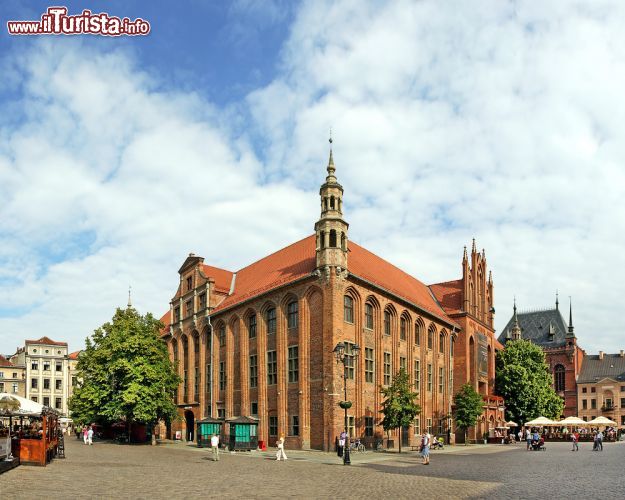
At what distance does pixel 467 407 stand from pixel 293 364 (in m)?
20.0

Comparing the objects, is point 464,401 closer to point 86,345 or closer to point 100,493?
point 86,345

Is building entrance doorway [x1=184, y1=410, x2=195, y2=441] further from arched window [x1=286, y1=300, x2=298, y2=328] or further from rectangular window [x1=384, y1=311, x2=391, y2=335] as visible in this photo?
rectangular window [x1=384, y1=311, x2=391, y2=335]

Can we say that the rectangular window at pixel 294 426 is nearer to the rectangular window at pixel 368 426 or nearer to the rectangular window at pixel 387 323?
the rectangular window at pixel 368 426

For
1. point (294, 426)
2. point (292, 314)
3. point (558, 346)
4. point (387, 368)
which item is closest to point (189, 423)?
point (294, 426)

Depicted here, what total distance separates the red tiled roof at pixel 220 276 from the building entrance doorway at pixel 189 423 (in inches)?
500

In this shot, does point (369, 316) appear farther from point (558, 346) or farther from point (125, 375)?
point (558, 346)

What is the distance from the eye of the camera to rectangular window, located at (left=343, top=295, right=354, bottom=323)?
161 feet

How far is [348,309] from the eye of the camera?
163 feet

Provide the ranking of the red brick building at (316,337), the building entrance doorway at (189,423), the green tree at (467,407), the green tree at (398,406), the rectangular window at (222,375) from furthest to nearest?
the building entrance doorway at (189,423) < the green tree at (467,407) < the rectangular window at (222,375) < the red brick building at (316,337) < the green tree at (398,406)

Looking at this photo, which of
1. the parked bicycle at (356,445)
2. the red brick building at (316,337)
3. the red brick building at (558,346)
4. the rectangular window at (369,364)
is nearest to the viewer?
the parked bicycle at (356,445)

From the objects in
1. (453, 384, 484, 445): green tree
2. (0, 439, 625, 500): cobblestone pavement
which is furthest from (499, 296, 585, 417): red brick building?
(0, 439, 625, 500): cobblestone pavement

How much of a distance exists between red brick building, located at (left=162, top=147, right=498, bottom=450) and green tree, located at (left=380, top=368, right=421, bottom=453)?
8.48 feet

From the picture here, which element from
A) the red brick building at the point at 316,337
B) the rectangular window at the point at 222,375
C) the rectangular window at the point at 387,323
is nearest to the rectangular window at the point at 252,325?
the red brick building at the point at 316,337

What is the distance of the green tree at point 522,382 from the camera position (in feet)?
Answer: 252
